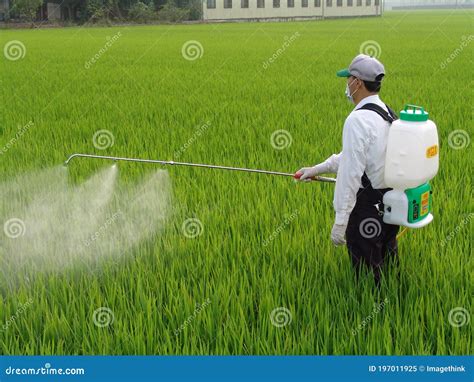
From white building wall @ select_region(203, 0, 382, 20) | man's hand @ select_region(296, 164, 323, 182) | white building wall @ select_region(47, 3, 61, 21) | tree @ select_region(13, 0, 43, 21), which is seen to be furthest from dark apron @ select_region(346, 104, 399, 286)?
white building wall @ select_region(203, 0, 382, 20)

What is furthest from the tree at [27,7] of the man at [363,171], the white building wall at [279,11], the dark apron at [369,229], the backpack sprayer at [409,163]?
the backpack sprayer at [409,163]

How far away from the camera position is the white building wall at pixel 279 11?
45094 mm

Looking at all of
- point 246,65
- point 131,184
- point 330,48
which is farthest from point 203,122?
point 330,48

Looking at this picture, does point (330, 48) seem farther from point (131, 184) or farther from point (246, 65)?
point (131, 184)

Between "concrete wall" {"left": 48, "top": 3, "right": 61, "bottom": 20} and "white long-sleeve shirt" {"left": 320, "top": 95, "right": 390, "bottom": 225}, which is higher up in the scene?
"concrete wall" {"left": 48, "top": 3, "right": 61, "bottom": 20}

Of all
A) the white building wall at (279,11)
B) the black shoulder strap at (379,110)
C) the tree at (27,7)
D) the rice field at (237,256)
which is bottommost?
the rice field at (237,256)

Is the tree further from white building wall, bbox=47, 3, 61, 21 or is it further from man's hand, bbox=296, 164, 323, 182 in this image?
man's hand, bbox=296, 164, 323, 182

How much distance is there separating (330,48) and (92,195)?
48.1 ft

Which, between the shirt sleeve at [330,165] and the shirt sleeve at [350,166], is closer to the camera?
the shirt sleeve at [350,166]

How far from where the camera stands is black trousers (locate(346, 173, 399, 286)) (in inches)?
108

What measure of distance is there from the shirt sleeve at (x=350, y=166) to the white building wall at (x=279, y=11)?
42.5 metres

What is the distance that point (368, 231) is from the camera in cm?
276

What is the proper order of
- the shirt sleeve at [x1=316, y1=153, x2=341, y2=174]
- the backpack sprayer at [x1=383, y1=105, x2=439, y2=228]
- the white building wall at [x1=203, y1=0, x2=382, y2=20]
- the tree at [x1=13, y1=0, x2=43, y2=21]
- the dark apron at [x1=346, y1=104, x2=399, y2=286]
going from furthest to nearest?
the white building wall at [x1=203, y1=0, x2=382, y2=20]
the tree at [x1=13, y1=0, x2=43, y2=21]
the shirt sleeve at [x1=316, y1=153, x2=341, y2=174]
the dark apron at [x1=346, y1=104, x2=399, y2=286]
the backpack sprayer at [x1=383, y1=105, x2=439, y2=228]

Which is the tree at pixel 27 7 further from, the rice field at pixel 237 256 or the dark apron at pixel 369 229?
the dark apron at pixel 369 229
